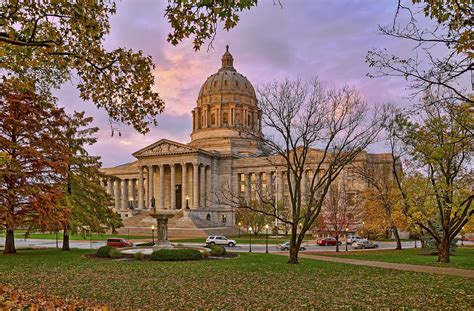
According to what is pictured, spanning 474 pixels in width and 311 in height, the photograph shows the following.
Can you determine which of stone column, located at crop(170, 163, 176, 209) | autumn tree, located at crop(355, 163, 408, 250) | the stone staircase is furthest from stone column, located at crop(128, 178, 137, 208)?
autumn tree, located at crop(355, 163, 408, 250)

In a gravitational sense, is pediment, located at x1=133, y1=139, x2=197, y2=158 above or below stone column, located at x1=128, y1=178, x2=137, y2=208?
above

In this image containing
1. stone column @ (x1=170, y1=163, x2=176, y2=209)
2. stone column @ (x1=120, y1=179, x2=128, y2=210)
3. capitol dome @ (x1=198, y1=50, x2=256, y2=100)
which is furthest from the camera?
capitol dome @ (x1=198, y1=50, x2=256, y2=100)

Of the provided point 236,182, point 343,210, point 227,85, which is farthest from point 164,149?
point 343,210

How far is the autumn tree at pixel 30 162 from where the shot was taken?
2669cm

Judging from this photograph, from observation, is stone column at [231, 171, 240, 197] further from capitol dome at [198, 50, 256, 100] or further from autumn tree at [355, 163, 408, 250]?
autumn tree at [355, 163, 408, 250]

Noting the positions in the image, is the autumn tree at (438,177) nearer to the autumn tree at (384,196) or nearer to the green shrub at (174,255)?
the autumn tree at (384,196)

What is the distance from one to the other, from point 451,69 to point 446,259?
64.8ft

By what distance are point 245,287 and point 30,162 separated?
67.0 ft

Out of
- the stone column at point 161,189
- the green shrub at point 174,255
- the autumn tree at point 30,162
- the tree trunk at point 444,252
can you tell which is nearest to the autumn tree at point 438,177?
the tree trunk at point 444,252

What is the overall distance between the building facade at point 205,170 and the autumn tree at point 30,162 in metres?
46.1

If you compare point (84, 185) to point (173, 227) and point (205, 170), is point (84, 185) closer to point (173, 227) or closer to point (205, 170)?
point (173, 227)

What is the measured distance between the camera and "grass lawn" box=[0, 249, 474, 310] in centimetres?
1207

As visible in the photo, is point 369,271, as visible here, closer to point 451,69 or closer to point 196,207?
point 451,69

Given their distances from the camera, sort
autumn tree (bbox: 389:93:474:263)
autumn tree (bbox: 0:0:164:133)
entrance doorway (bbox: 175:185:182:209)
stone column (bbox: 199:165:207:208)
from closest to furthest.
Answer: autumn tree (bbox: 0:0:164:133) < autumn tree (bbox: 389:93:474:263) < stone column (bbox: 199:165:207:208) < entrance doorway (bbox: 175:185:182:209)
